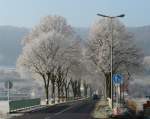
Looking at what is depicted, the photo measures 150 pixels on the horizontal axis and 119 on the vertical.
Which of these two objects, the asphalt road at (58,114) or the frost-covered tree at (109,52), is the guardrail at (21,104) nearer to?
the asphalt road at (58,114)

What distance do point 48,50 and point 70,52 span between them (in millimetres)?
6584

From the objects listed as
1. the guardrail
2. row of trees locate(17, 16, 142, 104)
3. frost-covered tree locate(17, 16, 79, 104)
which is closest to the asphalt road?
the guardrail

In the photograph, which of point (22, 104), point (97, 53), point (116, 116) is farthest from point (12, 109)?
point (97, 53)

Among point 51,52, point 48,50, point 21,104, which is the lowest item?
point 21,104

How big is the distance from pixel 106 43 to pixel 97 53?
2324mm

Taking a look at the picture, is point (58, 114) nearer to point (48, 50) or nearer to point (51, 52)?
point (51, 52)

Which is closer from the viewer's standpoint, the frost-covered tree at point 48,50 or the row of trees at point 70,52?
the row of trees at point 70,52

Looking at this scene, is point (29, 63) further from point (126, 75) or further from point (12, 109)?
point (12, 109)

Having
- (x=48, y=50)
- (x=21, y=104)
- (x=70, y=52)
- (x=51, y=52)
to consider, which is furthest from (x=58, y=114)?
(x=70, y=52)

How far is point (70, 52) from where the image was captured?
103 meters

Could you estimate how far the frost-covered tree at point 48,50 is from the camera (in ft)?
311

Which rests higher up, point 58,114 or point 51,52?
point 51,52

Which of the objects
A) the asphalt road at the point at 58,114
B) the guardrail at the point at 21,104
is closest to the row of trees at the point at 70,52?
the guardrail at the point at 21,104

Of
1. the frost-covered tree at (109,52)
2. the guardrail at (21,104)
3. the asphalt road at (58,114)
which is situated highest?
the frost-covered tree at (109,52)
